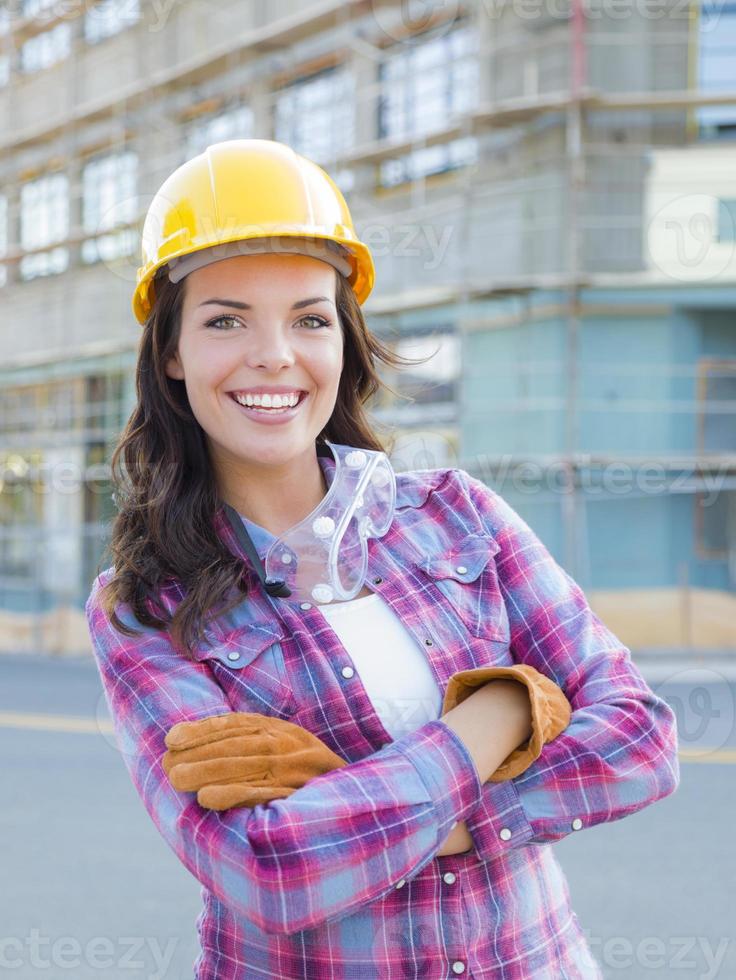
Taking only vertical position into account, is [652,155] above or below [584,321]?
above

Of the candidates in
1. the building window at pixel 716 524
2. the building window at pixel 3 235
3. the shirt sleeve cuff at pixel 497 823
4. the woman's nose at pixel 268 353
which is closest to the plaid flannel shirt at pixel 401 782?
the shirt sleeve cuff at pixel 497 823

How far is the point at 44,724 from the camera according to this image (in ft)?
33.1

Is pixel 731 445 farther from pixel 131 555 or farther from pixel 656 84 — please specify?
pixel 131 555

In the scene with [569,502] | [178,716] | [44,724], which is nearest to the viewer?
[178,716]

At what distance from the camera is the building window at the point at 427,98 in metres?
14.9

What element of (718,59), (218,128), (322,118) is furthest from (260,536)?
(218,128)

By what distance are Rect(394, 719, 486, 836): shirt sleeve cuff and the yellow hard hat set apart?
800mm

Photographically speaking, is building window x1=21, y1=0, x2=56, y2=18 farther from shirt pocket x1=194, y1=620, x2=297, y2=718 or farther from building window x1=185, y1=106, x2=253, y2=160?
shirt pocket x1=194, y1=620, x2=297, y2=718

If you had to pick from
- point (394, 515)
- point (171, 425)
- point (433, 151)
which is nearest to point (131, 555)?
point (171, 425)

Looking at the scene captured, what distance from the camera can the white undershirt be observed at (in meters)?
1.89

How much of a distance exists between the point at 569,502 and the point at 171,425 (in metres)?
11.9

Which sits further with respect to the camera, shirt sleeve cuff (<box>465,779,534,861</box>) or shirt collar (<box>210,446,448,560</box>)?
shirt collar (<box>210,446,448,560</box>)

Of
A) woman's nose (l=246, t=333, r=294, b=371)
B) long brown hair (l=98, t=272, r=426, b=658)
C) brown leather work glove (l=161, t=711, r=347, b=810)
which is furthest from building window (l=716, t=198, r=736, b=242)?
brown leather work glove (l=161, t=711, r=347, b=810)

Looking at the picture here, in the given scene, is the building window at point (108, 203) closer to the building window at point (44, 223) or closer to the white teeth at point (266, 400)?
the building window at point (44, 223)
